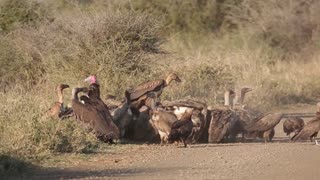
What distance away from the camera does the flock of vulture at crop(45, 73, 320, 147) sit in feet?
40.4

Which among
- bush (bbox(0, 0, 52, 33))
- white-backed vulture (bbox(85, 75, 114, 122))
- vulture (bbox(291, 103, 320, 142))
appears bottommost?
vulture (bbox(291, 103, 320, 142))

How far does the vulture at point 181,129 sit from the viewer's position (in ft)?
39.8

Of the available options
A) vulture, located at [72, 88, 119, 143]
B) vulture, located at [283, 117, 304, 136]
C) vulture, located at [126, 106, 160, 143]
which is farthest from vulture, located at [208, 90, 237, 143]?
vulture, located at [72, 88, 119, 143]

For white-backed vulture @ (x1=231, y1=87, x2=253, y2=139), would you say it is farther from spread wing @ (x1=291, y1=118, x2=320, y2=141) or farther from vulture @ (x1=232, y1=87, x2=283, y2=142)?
spread wing @ (x1=291, y1=118, x2=320, y2=141)

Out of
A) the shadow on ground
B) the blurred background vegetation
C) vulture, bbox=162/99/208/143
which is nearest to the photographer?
the shadow on ground

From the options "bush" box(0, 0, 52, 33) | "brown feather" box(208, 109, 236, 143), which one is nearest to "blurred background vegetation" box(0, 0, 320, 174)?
"bush" box(0, 0, 52, 33)

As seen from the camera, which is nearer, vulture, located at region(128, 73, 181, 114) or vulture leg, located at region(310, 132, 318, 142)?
vulture leg, located at region(310, 132, 318, 142)

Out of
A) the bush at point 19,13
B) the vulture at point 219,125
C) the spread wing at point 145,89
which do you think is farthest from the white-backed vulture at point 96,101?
the bush at point 19,13

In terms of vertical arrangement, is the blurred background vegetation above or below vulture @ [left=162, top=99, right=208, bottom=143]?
above

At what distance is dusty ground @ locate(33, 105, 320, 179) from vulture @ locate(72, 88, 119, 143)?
0.94 feet

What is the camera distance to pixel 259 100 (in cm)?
1973

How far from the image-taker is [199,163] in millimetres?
10766

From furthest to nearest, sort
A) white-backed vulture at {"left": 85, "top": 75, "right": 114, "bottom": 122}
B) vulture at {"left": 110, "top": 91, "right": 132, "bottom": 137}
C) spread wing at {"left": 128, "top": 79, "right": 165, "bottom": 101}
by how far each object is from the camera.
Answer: spread wing at {"left": 128, "top": 79, "right": 165, "bottom": 101}, vulture at {"left": 110, "top": 91, "right": 132, "bottom": 137}, white-backed vulture at {"left": 85, "top": 75, "right": 114, "bottom": 122}

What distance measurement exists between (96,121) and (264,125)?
2.78 m
